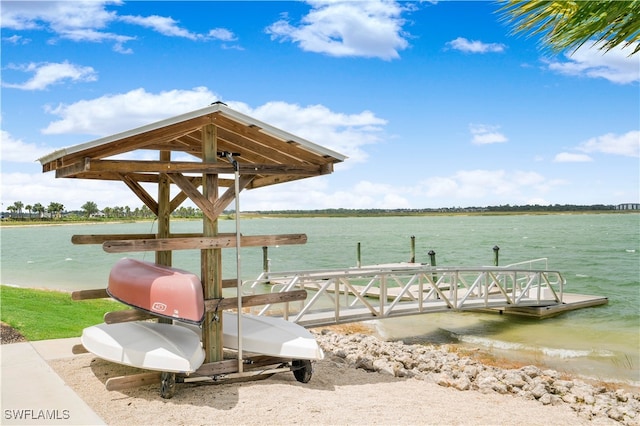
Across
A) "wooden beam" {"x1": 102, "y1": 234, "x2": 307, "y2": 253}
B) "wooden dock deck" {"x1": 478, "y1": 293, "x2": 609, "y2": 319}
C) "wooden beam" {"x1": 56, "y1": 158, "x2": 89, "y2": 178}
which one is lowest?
"wooden dock deck" {"x1": 478, "y1": 293, "x2": 609, "y2": 319}

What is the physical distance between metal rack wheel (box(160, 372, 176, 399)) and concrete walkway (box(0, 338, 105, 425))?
79 centimetres

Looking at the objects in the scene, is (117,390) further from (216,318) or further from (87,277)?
(87,277)

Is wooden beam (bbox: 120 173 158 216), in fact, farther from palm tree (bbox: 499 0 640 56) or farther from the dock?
palm tree (bbox: 499 0 640 56)

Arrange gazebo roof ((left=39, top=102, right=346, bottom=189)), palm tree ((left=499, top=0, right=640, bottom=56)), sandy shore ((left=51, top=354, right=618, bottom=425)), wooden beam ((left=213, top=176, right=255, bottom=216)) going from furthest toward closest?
wooden beam ((left=213, top=176, right=255, bottom=216)) < gazebo roof ((left=39, top=102, right=346, bottom=189)) < sandy shore ((left=51, top=354, right=618, bottom=425)) < palm tree ((left=499, top=0, right=640, bottom=56))

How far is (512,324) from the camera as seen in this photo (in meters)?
16.9

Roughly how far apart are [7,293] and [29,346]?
7.36 metres

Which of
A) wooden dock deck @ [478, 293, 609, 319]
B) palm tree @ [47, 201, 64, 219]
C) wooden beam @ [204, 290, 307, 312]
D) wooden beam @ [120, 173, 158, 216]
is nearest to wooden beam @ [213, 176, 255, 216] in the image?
wooden beam @ [204, 290, 307, 312]

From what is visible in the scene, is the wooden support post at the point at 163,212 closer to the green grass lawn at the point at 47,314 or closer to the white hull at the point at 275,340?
the white hull at the point at 275,340

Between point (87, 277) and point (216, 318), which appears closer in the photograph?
point (216, 318)

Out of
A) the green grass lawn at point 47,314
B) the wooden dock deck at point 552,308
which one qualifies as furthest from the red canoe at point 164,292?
the wooden dock deck at point 552,308

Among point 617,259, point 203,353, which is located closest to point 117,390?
point 203,353

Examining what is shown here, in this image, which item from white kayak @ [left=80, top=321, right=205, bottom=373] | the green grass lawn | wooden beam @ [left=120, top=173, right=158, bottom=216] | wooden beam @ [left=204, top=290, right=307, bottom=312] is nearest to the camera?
white kayak @ [left=80, top=321, right=205, bottom=373]

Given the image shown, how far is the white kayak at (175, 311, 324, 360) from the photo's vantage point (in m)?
6.99

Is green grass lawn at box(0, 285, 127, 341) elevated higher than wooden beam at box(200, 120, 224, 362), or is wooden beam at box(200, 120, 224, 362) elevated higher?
wooden beam at box(200, 120, 224, 362)
